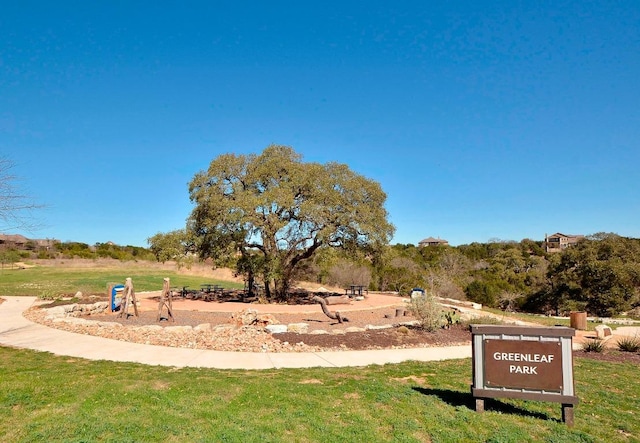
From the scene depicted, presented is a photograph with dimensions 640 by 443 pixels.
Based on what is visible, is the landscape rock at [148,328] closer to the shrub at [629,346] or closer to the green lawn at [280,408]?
the green lawn at [280,408]

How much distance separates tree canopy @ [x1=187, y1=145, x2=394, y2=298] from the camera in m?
19.3

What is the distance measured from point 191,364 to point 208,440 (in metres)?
3.92

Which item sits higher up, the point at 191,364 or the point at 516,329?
the point at 516,329

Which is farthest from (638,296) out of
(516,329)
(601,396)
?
(516,329)

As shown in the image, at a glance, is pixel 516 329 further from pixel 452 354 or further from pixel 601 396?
pixel 452 354

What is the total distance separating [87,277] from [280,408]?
36.0 m

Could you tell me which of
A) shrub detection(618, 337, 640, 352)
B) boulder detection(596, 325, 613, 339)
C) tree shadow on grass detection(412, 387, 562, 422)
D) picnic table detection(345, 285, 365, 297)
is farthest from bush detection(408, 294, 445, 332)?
picnic table detection(345, 285, 365, 297)

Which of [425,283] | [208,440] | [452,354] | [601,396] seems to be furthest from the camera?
[425,283]

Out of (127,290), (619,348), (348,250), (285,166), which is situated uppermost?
(285,166)

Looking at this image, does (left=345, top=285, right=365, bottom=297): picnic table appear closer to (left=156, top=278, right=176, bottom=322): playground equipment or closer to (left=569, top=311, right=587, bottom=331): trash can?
(left=569, top=311, right=587, bottom=331): trash can

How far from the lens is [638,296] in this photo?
2469cm

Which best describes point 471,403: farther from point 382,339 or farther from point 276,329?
point 276,329

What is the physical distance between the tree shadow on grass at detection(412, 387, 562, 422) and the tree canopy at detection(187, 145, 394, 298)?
1304 centimetres

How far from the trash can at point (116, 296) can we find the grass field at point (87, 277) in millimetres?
4731
